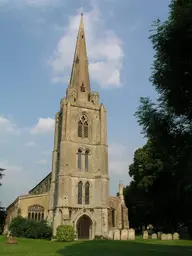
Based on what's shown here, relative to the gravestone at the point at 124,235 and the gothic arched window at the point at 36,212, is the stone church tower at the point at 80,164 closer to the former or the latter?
the gothic arched window at the point at 36,212

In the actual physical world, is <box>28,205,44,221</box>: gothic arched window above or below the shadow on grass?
above

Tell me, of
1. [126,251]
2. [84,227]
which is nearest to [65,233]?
[84,227]

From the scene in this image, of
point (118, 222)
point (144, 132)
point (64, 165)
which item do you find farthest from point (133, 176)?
point (144, 132)

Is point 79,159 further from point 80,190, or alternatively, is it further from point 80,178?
point 80,190

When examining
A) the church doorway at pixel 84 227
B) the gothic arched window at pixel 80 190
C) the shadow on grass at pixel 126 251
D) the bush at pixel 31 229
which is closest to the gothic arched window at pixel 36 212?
the bush at pixel 31 229

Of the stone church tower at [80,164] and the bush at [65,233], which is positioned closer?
the bush at [65,233]

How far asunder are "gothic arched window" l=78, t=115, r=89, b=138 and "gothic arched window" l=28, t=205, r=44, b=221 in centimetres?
1213

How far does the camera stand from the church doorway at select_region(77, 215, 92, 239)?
3819 cm

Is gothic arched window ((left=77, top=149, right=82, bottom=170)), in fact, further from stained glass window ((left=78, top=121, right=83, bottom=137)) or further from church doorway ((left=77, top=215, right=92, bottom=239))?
church doorway ((left=77, top=215, right=92, bottom=239))

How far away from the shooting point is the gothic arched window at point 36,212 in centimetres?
4297

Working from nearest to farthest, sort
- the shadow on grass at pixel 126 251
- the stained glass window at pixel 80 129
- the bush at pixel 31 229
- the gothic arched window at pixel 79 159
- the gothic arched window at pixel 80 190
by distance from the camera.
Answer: the shadow on grass at pixel 126 251 → the bush at pixel 31 229 → the gothic arched window at pixel 80 190 → the gothic arched window at pixel 79 159 → the stained glass window at pixel 80 129

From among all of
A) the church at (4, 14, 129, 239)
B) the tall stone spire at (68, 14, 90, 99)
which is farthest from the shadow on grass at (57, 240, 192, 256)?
the tall stone spire at (68, 14, 90, 99)

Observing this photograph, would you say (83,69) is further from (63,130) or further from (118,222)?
(118,222)

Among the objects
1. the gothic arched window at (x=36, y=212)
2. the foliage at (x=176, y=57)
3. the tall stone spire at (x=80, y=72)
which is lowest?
the gothic arched window at (x=36, y=212)
